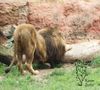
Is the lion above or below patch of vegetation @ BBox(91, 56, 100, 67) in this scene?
above

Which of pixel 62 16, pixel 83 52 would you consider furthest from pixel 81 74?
pixel 62 16

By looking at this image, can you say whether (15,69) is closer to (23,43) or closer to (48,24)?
(23,43)

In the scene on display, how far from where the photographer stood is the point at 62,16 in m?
15.7

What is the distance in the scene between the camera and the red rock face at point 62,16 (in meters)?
15.0

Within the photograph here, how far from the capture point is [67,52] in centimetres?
1441

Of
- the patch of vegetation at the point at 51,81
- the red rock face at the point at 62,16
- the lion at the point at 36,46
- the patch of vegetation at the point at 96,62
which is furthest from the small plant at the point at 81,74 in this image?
the red rock face at the point at 62,16

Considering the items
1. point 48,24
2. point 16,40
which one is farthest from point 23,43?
point 48,24

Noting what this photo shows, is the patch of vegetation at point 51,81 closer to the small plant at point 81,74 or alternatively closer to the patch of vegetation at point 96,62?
the small plant at point 81,74

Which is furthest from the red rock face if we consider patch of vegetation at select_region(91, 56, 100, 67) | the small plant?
the small plant

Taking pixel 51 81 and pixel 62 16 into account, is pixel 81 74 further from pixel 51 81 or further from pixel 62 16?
pixel 62 16

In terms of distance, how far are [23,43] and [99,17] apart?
14.0 ft

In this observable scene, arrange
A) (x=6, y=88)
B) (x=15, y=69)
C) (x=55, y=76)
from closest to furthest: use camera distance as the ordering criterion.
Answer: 1. (x=6, y=88)
2. (x=55, y=76)
3. (x=15, y=69)

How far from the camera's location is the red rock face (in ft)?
49.2

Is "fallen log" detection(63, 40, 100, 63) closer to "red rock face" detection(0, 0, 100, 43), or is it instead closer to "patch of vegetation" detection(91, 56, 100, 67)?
"patch of vegetation" detection(91, 56, 100, 67)
